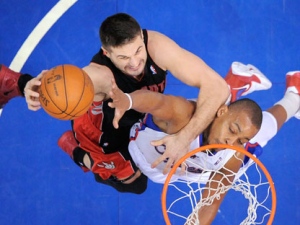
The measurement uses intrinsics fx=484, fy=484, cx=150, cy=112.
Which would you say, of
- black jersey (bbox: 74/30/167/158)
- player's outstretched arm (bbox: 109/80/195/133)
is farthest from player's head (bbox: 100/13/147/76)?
player's outstretched arm (bbox: 109/80/195/133)

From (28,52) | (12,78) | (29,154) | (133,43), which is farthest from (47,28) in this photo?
(133,43)

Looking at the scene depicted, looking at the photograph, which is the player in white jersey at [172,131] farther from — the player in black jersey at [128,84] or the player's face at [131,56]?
the player's face at [131,56]

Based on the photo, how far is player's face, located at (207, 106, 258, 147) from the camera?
3.10 m

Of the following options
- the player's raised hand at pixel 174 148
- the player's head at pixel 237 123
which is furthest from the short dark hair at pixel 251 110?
the player's raised hand at pixel 174 148

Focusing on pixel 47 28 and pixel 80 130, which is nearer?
pixel 80 130

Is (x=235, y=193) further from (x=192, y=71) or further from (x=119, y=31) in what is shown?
(x=119, y=31)

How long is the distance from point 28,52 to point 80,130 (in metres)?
1.33

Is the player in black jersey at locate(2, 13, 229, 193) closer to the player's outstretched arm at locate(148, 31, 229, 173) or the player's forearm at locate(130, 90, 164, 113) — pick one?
the player's outstretched arm at locate(148, 31, 229, 173)

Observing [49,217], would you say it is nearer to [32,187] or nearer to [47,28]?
[32,187]

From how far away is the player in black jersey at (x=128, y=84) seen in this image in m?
3.04

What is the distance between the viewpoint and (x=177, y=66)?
11.1 ft

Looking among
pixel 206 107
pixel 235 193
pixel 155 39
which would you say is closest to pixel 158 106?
pixel 206 107

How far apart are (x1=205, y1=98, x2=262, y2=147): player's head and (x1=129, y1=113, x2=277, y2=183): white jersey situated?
156 millimetres

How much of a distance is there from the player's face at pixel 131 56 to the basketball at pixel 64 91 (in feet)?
1.15
